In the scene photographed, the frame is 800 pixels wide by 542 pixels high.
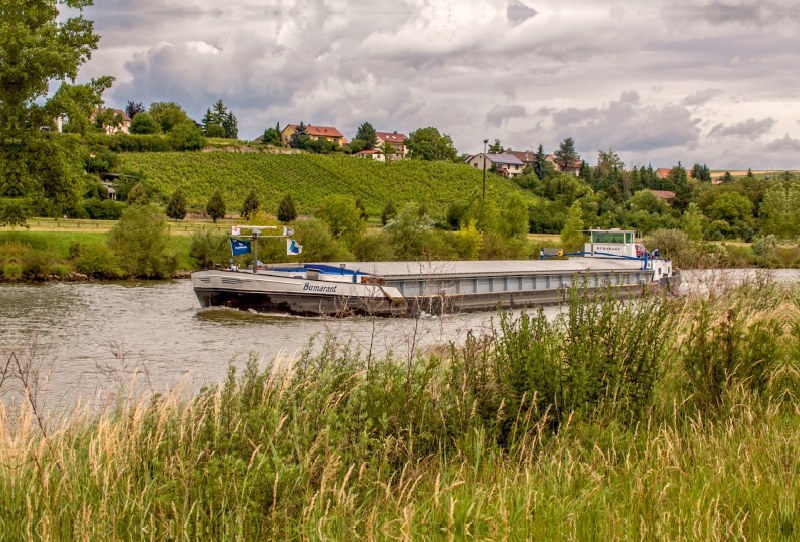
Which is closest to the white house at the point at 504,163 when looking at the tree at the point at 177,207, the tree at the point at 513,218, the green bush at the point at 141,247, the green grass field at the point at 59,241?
the tree at the point at 513,218

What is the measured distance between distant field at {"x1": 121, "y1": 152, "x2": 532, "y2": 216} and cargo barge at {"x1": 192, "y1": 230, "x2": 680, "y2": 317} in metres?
43.2

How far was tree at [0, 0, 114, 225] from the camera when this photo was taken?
86.2ft

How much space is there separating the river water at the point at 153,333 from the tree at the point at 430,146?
306 ft

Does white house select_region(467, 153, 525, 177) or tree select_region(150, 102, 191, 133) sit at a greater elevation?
tree select_region(150, 102, 191, 133)

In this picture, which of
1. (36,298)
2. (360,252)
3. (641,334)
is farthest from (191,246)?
Answer: (641,334)

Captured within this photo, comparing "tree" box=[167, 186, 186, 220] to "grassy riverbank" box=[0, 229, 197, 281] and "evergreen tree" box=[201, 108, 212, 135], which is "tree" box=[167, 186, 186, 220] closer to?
"grassy riverbank" box=[0, 229, 197, 281]

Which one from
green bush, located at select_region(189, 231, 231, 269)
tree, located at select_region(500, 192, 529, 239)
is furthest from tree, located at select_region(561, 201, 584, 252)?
green bush, located at select_region(189, 231, 231, 269)

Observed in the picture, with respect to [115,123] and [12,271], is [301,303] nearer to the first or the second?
[12,271]

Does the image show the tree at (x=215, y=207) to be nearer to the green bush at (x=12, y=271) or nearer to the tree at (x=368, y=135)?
the green bush at (x=12, y=271)

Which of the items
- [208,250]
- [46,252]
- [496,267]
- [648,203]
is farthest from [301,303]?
[648,203]

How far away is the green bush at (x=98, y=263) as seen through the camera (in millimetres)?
35656

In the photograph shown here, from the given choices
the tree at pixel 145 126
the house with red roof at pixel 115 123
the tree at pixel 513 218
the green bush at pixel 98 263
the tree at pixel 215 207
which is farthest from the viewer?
the tree at pixel 145 126

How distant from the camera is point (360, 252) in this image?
42.2m

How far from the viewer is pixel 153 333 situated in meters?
18.9
